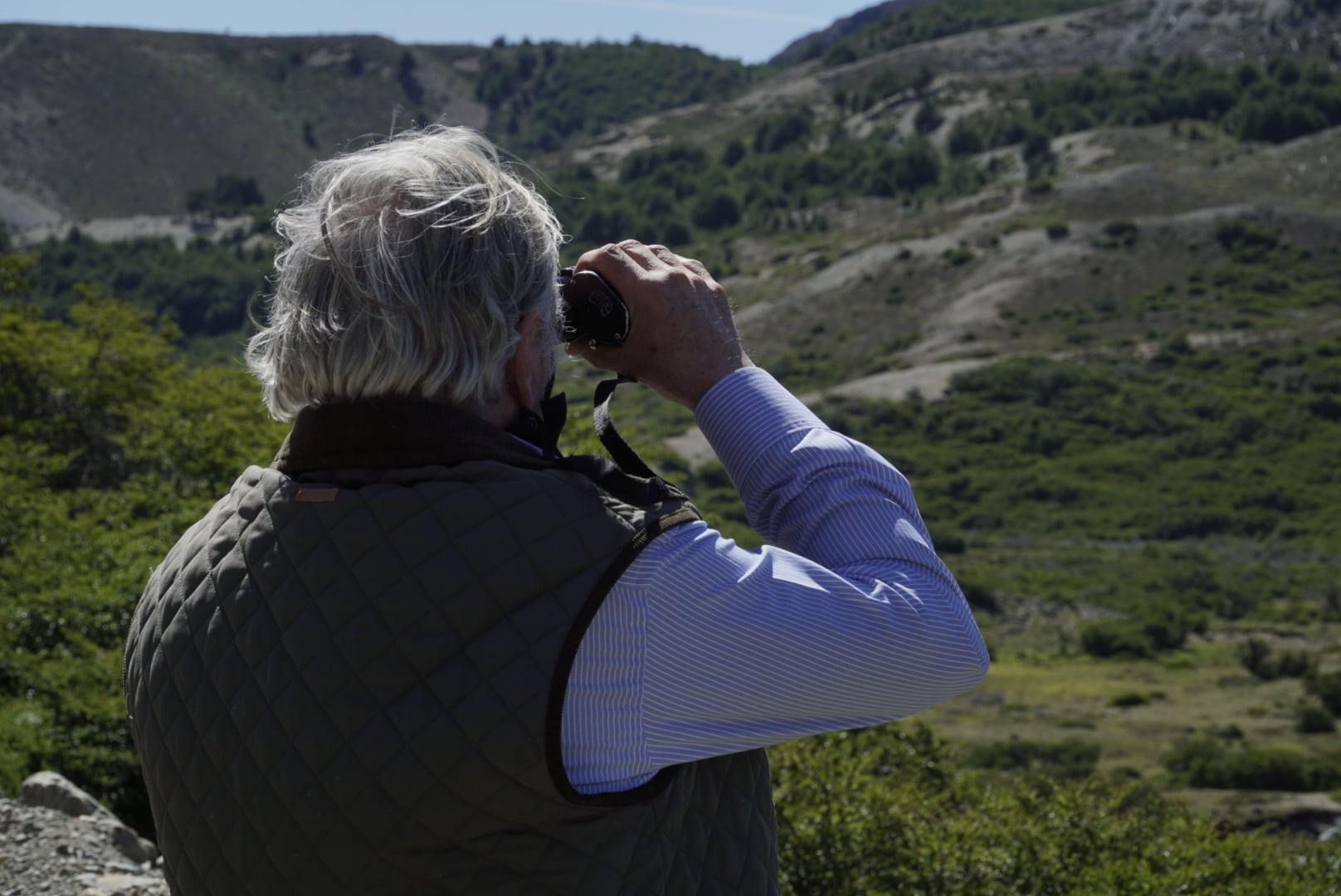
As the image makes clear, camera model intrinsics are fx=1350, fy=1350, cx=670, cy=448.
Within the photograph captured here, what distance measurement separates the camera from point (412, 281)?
140 cm

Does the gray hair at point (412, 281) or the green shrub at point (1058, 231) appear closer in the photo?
the gray hair at point (412, 281)

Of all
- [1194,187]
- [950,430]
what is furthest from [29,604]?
[1194,187]

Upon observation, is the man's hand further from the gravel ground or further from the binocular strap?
the gravel ground

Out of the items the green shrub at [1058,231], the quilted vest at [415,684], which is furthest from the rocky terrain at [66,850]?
the green shrub at [1058,231]

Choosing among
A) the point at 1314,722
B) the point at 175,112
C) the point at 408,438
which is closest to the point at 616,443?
the point at 408,438

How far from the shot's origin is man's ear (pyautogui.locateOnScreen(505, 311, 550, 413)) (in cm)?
148

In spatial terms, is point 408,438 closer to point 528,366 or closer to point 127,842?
point 528,366

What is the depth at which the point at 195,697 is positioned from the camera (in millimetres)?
1438

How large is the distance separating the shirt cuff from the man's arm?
0.30 feet

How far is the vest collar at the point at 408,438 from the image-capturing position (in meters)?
1.40

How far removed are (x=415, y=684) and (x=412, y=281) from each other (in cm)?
41

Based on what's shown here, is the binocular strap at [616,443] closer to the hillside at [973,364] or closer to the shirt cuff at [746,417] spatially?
the shirt cuff at [746,417]

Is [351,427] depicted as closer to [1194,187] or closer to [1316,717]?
[1316,717]

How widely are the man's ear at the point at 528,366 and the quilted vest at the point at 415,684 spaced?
0.29 ft
